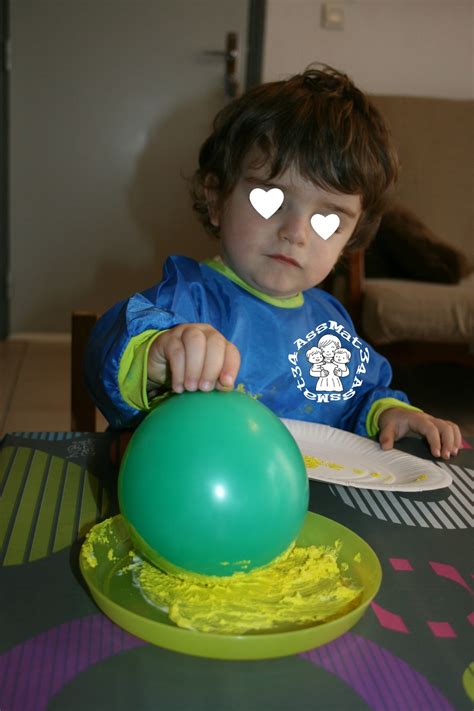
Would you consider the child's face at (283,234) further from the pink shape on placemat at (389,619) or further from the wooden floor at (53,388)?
the wooden floor at (53,388)

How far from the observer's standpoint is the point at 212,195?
1226 millimetres

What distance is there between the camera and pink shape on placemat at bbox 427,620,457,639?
1.77ft

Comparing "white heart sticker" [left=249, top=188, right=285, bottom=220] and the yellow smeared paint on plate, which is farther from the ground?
"white heart sticker" [left=249, top=188, right=285, bottom=220]

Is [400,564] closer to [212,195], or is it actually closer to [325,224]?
[325,224]

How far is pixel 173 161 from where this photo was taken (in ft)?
12.0

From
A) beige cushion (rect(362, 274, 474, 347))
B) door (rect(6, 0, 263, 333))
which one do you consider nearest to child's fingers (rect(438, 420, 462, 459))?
beige cushion (rect(362, 274, 474, 347))

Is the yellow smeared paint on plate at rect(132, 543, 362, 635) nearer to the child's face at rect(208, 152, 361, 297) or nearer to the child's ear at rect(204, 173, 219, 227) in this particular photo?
the child's face at rect(208, 152, 361, 297)

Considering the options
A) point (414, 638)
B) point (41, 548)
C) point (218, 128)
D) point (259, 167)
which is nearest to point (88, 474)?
point (41, 548)

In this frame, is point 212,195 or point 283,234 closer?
point 283,234

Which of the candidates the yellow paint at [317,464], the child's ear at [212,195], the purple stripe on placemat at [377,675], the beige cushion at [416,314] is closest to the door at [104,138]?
the beige cushion at [416,314]

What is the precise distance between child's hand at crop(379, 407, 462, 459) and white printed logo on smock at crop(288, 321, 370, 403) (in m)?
0.12

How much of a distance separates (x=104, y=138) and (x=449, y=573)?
3313 millimetres

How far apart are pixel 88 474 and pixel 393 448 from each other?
0.40m

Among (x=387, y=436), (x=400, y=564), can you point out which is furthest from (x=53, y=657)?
(x=387, y=436)
